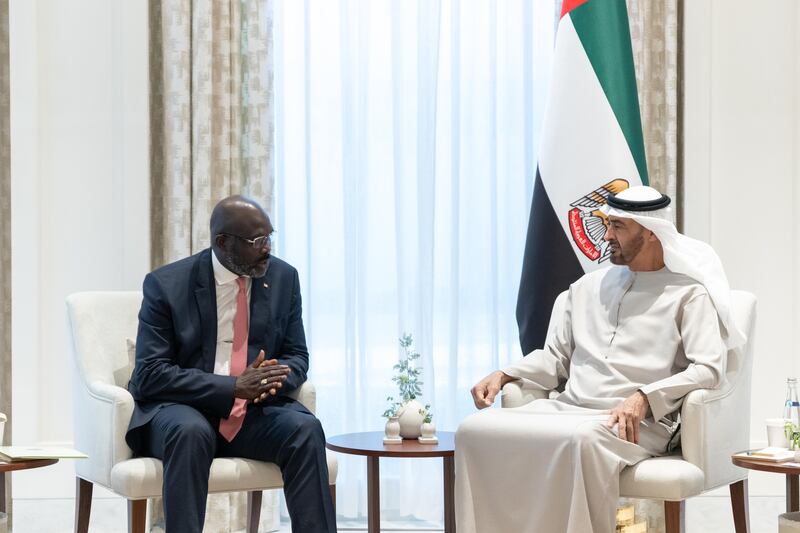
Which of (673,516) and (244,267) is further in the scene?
(244,267)

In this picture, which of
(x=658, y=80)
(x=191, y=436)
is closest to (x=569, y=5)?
(x=658, y=80)

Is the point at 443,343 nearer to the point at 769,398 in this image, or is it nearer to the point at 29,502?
the point at 769,398

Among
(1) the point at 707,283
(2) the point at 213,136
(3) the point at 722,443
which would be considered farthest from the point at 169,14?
(3) the point at 722,443

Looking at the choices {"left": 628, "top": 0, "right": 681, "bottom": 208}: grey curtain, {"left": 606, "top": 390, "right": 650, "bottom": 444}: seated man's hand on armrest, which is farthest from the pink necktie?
{"left": 628, "top": 0, "right": 681, "bottom": 208}: grey curtain

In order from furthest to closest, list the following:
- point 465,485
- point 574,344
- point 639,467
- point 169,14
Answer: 1. point 169,14
2. point 574,344
3. point 465,485
4. point 639,467

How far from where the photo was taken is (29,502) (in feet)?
16.1

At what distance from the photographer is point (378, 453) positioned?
3.64 meters

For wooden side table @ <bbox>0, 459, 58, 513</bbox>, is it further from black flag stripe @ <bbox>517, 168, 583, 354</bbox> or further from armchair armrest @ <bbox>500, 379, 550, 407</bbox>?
black flag stripe @ <bbox>517, 168, 583, 354</bbox>

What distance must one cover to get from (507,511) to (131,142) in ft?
8.85

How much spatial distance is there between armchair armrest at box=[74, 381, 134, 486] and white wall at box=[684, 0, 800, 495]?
3110 millimetres

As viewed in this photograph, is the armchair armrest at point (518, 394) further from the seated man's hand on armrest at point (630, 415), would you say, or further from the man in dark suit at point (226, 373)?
the man in dark suit at point (226, 373)

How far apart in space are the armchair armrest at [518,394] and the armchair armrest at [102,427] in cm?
138

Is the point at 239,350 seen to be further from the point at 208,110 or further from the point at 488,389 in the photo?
Answer: the point at 208,110

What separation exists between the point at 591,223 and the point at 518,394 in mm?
943
